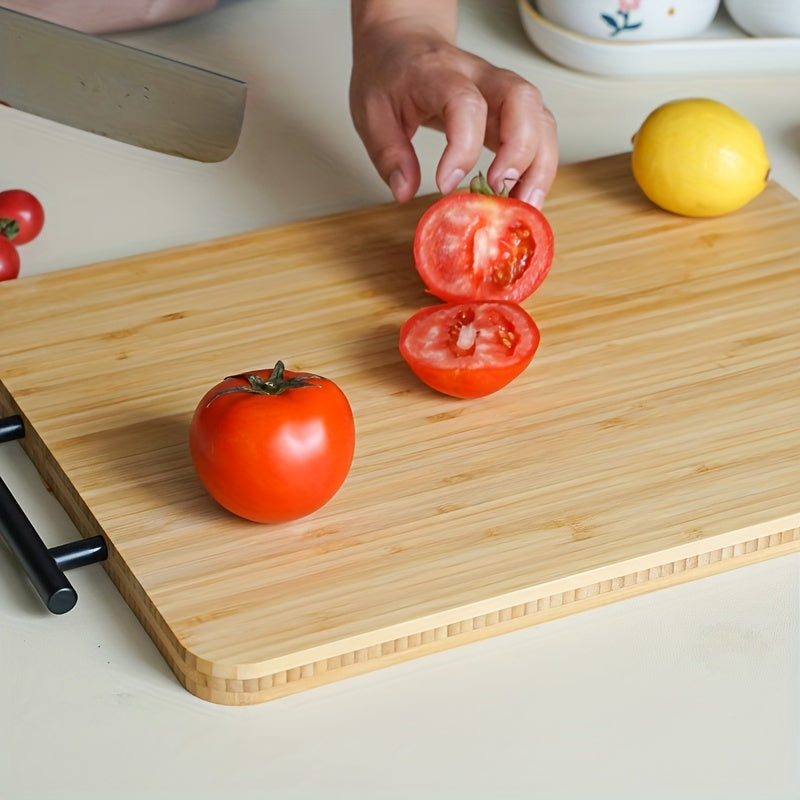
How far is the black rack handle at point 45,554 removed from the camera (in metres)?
1.10

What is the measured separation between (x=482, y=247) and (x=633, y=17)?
2.38 feet

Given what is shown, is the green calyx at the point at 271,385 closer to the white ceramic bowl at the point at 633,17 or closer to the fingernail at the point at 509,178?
the fingernail at the point at 509,178

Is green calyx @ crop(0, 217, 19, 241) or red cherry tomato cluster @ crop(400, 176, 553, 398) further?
green calyx @ crop(0, 217, 19, 241)

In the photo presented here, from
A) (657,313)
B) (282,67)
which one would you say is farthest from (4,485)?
(282,67)

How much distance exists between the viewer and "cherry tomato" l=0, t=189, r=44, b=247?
5.28 ft

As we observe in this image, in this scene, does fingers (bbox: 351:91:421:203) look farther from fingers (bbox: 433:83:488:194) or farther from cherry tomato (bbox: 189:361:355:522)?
cherry tomato (bbox: 189:361:355:522)

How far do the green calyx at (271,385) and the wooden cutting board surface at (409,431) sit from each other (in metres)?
0.12

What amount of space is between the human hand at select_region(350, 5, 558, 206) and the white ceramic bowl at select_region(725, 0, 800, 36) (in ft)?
1.85

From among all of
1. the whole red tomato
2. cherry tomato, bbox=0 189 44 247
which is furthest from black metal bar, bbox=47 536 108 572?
cherry tomato, bbox=0 189 44 247

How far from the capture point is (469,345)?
4.26ft

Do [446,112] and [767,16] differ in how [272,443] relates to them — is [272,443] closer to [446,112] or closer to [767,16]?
[446,112]

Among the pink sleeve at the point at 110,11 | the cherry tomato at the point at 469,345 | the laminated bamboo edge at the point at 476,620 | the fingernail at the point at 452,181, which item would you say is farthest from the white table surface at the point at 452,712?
the pink sleeve at the point at 110,11

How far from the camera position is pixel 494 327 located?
1.32 m

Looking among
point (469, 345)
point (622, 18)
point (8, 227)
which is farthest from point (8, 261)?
point (622, 18)
